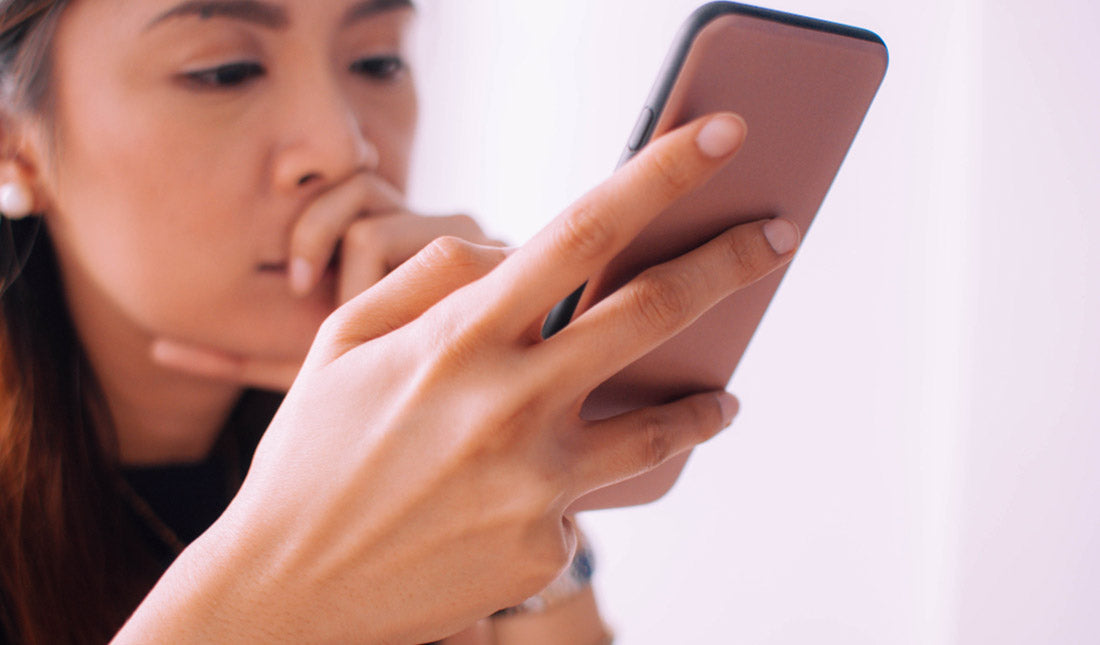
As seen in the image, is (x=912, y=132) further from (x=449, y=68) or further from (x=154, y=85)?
(x=154, y=85)

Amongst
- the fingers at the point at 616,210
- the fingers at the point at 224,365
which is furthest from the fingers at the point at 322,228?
the fingers at the point at 616,210

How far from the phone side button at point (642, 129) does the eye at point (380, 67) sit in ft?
1.73

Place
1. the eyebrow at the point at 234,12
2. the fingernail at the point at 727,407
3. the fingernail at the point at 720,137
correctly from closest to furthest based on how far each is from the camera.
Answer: the fingernail at the point at 720,137 → the fingernail at the point at 727,407 → the eyebrow at the point at 234,12

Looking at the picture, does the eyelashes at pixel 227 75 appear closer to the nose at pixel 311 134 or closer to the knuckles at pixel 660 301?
the nose at pixel 311 134

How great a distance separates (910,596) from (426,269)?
4.15 feet

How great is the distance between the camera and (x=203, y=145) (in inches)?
29.8

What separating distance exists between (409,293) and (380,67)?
54 centimetres

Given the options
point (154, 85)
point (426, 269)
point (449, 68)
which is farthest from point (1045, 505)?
point (449, 68)

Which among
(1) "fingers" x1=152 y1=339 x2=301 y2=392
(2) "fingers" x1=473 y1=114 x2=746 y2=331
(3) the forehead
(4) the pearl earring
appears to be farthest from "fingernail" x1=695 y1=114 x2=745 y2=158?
(4) the pearl earring

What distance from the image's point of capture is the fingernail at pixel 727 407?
597 mm

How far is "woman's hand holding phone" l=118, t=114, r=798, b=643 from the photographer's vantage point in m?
0.40

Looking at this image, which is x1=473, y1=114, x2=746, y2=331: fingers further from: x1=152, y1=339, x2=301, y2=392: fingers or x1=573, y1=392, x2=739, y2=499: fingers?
x1=152, y1=339, x2=301, y2=392: fingers

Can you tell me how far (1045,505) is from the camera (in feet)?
3.35

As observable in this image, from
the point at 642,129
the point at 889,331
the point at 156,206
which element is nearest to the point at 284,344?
the point at 156,206
